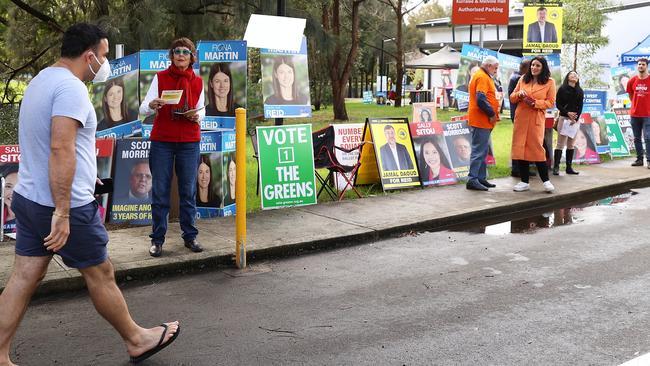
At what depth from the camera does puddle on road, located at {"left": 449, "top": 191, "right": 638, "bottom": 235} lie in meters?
8.37

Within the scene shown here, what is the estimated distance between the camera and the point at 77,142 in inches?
→ 152

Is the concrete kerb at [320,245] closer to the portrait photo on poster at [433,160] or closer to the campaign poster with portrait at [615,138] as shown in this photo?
the portrait photo on poster at [433,160]

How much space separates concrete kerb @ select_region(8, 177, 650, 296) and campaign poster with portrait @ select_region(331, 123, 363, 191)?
195 cm

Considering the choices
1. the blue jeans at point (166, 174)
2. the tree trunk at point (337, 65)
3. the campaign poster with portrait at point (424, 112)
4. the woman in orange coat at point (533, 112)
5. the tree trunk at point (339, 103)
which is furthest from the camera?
the tree trunk at point (339, 103)

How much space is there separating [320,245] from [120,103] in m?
3.65

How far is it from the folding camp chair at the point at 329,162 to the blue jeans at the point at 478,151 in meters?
1.83

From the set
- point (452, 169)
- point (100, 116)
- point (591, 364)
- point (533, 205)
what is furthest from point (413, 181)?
point (591, 364)

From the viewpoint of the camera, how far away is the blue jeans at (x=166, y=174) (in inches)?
255

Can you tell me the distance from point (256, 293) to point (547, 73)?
6.32 metres

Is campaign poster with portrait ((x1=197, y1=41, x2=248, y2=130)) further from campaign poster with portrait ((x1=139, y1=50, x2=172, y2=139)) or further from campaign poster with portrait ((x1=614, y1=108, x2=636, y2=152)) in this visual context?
campaign poster with portrait ((x1=614, y1=108, x2=636, y2=152))

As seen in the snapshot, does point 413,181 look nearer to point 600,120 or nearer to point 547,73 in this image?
point 547,73

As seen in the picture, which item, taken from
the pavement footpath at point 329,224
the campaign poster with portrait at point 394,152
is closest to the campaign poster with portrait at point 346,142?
the campaign poster with portrait at point 394,152

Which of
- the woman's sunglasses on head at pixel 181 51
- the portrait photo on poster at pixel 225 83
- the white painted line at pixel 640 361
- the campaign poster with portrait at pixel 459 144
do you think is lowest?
the white painted line at pixel 640 361

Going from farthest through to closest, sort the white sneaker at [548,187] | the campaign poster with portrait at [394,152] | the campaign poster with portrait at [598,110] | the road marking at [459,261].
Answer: the campaign poster with portrait at [598,110], the white sneaker at [548,187], the campaign poster with portrait at [394,152], the road marking at [459,261]
